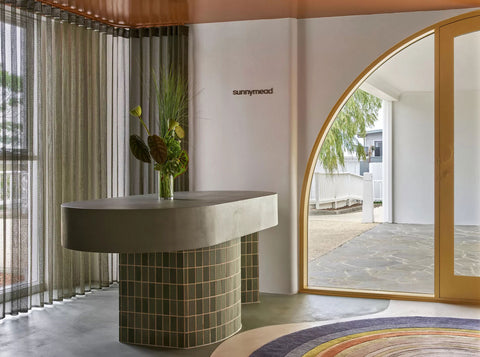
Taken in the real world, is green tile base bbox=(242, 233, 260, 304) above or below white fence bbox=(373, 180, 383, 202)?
below

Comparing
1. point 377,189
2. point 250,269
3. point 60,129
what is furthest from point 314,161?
point 377,189

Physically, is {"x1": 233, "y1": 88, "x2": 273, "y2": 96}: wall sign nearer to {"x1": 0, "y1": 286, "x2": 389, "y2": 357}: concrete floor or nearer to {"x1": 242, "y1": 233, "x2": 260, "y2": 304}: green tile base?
{"x1": 242, "y1": 233, "x2": 260, "y2": 304}: green tile base

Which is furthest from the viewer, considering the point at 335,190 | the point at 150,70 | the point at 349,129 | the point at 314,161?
the point at 335,190

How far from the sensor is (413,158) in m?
11.8

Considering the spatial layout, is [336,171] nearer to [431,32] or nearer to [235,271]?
[431,32]

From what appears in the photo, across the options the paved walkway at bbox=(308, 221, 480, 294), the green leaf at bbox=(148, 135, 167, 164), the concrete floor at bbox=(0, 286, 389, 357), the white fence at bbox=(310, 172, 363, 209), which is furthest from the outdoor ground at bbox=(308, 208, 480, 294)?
the green leaf at bbox=(148, 135, 167, 164)

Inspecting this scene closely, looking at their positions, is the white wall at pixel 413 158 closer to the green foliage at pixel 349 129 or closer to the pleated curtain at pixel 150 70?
the green foliage at pixel 349 129

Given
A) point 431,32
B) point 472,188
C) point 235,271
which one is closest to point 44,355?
point 235,271

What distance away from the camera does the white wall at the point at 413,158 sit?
38.0ft

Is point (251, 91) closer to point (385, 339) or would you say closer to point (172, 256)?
point (172, 256)

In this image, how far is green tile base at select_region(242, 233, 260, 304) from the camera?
204 inches

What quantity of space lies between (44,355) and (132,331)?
0.58m

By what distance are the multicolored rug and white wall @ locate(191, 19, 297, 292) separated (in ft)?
4.15

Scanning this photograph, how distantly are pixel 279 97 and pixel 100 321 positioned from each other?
2474 mm
